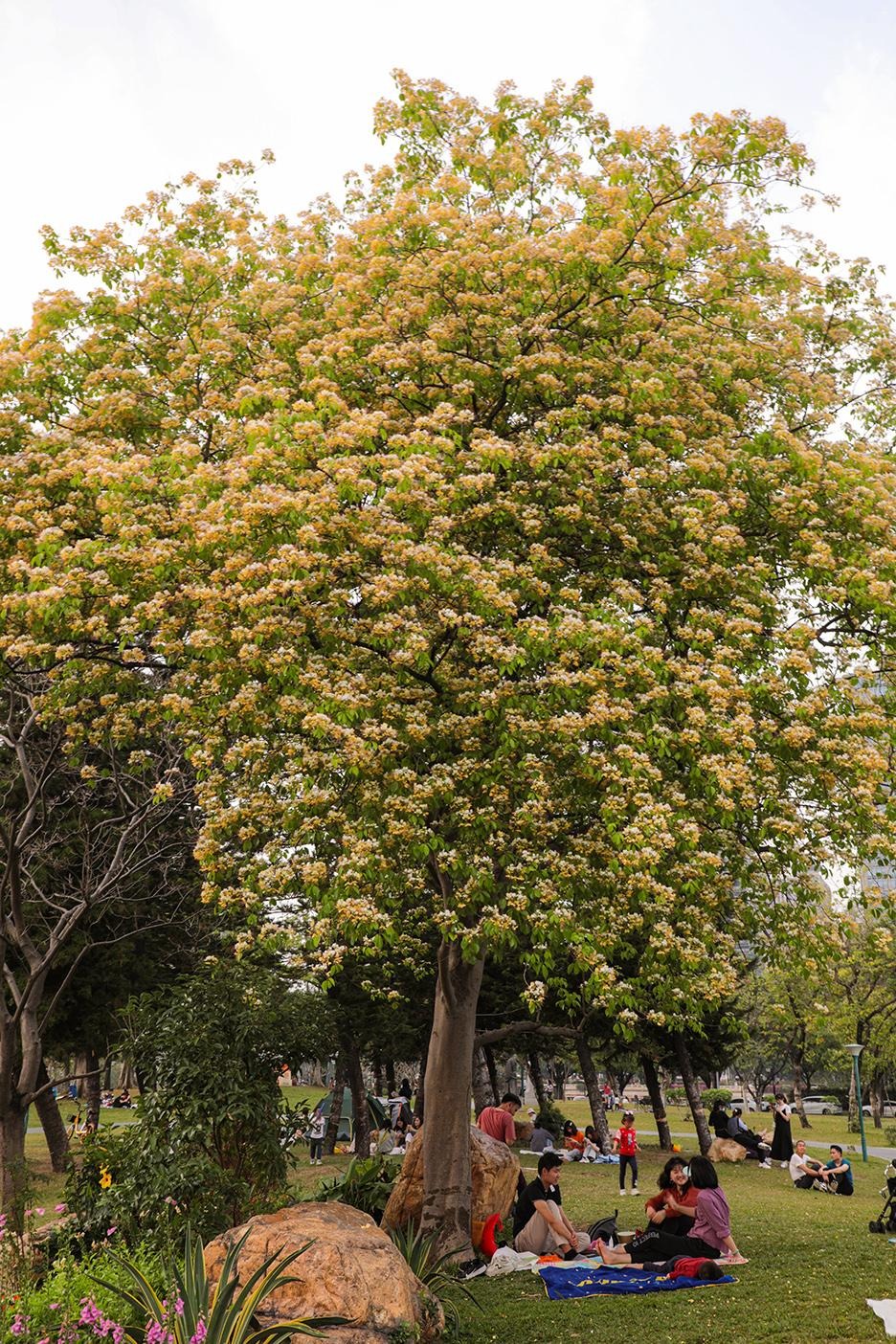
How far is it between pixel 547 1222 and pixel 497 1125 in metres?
5.26

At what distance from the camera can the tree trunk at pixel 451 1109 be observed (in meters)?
14.7

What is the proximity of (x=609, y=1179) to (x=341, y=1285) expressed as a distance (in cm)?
2023

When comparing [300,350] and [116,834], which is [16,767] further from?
[300,350]

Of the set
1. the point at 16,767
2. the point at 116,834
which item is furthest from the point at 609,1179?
the point at 16,767

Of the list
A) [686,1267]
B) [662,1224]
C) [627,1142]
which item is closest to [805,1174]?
[627,1142]

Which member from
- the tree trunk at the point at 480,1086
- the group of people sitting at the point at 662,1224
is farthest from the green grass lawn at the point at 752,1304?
the tree trunk at the point at 480,1086

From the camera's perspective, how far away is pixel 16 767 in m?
25.4

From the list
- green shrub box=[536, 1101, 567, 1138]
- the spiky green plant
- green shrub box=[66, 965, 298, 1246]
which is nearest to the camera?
the spiky green plant

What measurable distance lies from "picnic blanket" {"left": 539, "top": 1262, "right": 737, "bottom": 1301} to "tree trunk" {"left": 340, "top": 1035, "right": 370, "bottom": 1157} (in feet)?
72.4

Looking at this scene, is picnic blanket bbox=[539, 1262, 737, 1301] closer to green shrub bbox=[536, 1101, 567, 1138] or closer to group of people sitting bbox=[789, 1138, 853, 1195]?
group of people sitting bbox=[789, 1138, 853, 1195]

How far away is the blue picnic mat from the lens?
1235cm

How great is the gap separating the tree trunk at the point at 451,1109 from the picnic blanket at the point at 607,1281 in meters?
1.86

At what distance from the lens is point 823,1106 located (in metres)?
89.2

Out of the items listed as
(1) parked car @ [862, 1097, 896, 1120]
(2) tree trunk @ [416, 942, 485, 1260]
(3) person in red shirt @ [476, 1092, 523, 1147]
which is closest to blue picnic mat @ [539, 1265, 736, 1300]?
(2) tree trunk @ [416, 942, 485, 1260]
